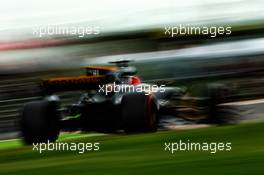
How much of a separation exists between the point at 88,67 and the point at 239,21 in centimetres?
143

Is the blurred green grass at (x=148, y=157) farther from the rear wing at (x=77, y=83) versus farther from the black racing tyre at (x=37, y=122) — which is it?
the rear wing at (x=77, y=83)

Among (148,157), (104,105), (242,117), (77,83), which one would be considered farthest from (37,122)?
(242,117)

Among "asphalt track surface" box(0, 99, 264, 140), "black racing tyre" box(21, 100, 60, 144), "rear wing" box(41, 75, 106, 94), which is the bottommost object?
"asphalt track surface" box(0, 99, 264, 140)

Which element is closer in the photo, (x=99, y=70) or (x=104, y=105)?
(x=99, y=70)

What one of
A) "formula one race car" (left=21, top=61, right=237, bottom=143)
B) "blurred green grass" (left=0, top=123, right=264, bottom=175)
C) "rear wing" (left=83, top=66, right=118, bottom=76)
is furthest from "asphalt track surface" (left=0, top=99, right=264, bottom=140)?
"rear wing" (left=83, top=66, right=118, bottom=76)

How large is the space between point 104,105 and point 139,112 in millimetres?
447

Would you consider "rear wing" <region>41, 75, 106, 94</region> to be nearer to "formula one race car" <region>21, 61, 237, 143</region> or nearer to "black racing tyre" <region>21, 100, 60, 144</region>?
"formula one race car" <region>21, 61, 237, 143</region>

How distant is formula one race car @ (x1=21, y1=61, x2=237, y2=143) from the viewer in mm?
4559

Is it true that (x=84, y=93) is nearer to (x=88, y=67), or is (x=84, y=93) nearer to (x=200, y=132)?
(x=88, y=67)

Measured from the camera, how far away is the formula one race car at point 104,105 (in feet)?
15.0

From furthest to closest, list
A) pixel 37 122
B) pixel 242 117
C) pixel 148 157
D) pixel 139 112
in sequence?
pixel 242 117, pixel 37 122, pixel 139 112, pixel 148 157

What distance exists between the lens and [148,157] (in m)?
4.06

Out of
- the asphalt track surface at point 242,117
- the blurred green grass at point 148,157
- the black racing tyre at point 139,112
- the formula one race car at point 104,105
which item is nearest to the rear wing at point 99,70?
the formula one race car at point 104,105

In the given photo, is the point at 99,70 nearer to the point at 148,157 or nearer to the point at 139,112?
the point at 139,112
